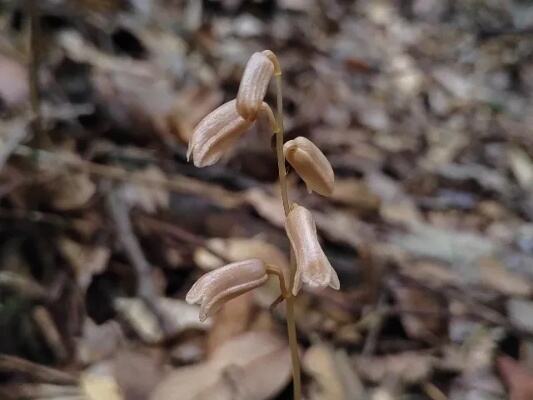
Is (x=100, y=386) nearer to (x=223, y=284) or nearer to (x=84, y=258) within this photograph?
(x=84, y=258)

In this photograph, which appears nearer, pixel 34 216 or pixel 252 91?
pixel 252 91

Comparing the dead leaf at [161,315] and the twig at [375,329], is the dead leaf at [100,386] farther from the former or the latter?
the twig at [375,329]

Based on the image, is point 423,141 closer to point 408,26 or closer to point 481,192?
point 481,192

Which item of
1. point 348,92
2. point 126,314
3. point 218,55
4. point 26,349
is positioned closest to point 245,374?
point 126,314

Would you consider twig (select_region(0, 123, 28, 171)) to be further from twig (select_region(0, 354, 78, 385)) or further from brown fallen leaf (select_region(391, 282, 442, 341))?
brown fallen leaf (select_region(391, 282, 442, 341))

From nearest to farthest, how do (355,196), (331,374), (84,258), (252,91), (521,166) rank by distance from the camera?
(252,91) → (331,374) → (84,258) → (355,196) → (521,166)

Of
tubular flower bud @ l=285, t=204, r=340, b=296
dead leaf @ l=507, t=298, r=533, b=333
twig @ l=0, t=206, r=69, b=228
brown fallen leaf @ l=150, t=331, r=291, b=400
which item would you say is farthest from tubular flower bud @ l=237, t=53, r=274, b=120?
dead leaf @ l=507, t=298, r=533, b=333

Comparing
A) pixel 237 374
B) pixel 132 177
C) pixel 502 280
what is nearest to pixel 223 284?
pixel 237 374

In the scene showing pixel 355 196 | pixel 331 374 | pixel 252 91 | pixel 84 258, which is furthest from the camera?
pixel 355 196
